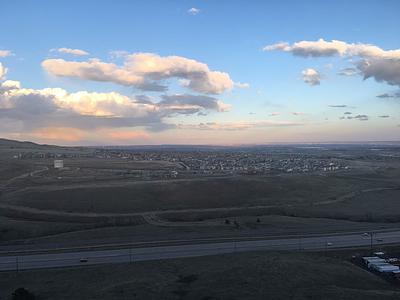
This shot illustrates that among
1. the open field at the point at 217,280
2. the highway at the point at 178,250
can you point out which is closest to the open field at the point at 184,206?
the highway at the point at 178,250

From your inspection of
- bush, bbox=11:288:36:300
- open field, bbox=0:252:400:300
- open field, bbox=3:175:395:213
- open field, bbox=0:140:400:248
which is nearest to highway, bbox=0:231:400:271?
open field, bbox=0:252:400:300

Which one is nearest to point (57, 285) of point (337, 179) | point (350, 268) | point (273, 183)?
point (350, 268)

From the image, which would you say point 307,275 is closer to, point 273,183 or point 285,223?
point 285,223

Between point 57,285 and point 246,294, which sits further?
point 57,285

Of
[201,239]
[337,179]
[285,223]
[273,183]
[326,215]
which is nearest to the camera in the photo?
[201,239]

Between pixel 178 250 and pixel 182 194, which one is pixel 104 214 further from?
pixel 178 250

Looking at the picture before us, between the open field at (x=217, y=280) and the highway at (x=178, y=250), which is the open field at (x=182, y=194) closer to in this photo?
the highway at (x=178, y=250)

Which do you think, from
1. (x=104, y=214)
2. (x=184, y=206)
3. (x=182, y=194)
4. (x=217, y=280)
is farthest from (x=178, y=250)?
(x=182, y=194)
